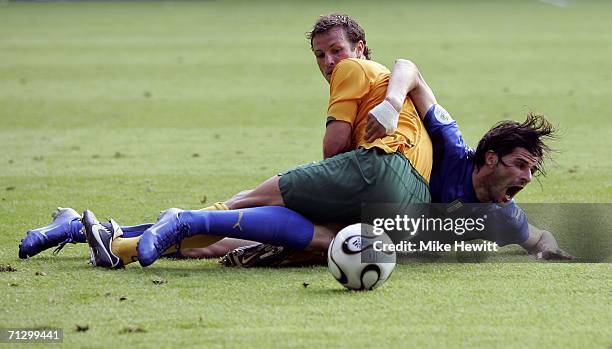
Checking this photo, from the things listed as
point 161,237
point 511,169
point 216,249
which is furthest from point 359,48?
point 161,237

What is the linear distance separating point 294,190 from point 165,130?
8332 mm

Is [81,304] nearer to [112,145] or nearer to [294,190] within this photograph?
[294,190]

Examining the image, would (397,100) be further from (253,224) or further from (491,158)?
(253,224)

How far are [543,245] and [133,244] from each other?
8.98 ft

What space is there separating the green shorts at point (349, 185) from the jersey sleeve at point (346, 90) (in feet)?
1.07

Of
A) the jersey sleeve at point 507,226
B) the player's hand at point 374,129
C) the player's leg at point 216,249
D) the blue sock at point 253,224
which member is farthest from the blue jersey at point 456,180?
the player's leg at point 216,249

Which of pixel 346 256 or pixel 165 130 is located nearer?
pixel 346 256

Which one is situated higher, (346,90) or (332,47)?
(332,47)

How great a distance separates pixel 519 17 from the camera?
39219mm

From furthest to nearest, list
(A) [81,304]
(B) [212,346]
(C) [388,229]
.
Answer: (C) [388,229]
(A) [81,304]
(B) [212,346]

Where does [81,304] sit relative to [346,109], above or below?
below

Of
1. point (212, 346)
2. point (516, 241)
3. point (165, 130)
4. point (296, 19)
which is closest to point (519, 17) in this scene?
point (296, 19)

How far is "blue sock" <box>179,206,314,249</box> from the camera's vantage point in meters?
7.88

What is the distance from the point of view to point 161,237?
7.81 m
